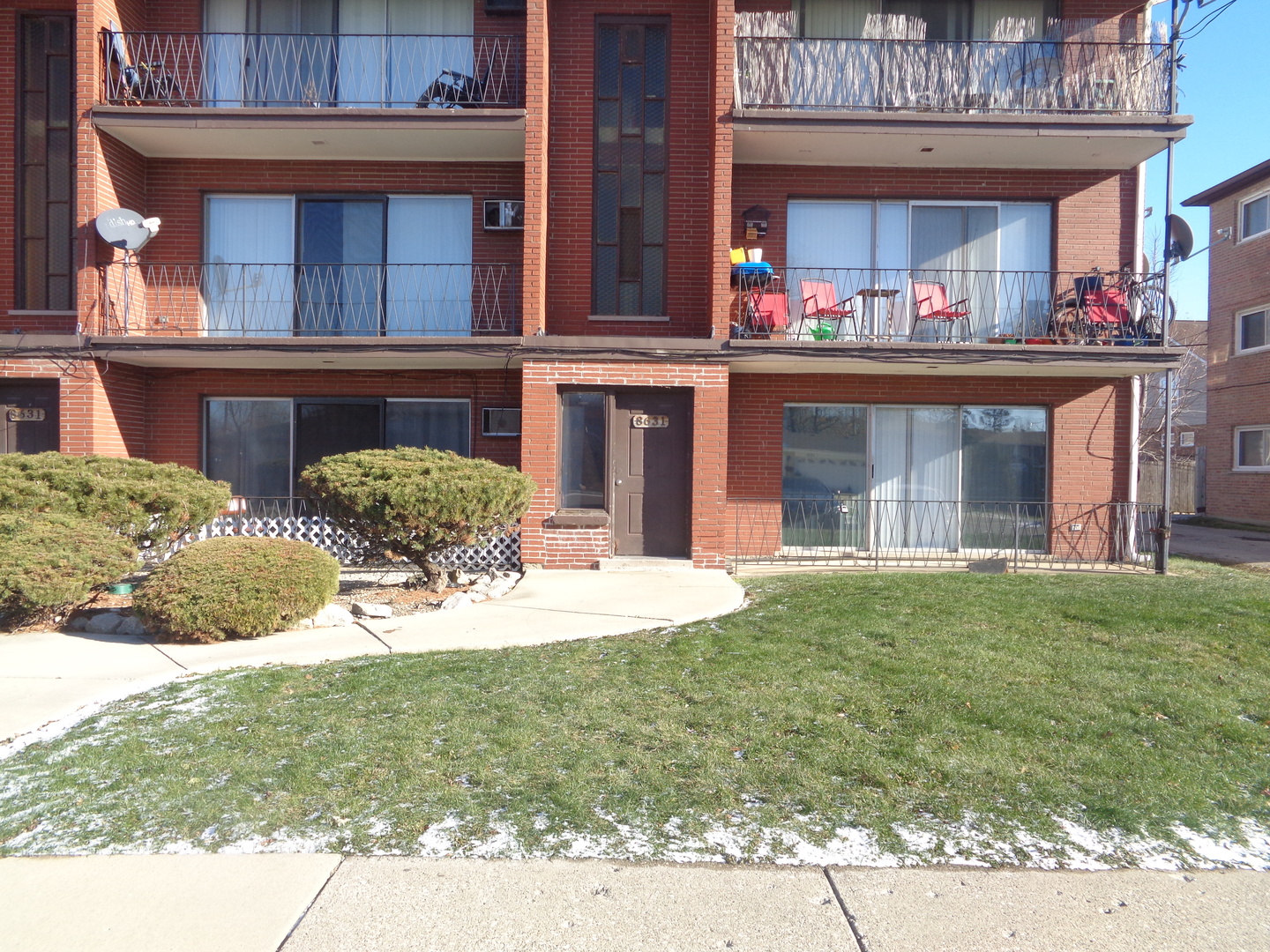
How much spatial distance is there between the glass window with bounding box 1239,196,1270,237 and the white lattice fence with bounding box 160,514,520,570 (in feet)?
68.1

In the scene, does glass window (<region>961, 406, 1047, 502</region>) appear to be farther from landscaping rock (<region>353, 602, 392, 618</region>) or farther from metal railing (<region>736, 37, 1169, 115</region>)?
landscaping rock (<region>353, 602, 392, 618</region>)

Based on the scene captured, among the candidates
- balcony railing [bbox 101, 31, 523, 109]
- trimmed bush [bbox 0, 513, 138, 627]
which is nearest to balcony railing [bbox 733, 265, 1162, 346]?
balcony railing [bbox 101, 31, 523, 109]

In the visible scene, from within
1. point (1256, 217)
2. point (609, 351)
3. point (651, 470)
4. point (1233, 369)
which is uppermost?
point (1256, 217)

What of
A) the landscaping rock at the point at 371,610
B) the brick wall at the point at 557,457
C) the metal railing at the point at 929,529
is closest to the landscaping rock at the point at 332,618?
the landscaping rock at the point at 371,610

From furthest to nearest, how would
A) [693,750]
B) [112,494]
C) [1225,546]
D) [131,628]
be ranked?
[1225,546] → [112,494] → [131,628] → [693,750]

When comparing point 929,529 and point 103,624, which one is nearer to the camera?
point 103,624

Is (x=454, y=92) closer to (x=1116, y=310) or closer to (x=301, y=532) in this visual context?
(x=301, y=532)

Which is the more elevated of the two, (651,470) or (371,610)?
(651,470)

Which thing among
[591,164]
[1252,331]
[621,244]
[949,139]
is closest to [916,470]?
[949,139]

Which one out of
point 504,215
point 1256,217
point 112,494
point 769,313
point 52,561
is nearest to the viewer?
point 52,561

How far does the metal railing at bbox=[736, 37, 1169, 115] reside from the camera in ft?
43.8

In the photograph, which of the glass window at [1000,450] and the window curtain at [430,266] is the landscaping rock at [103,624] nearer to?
the window curtain at [430,266]

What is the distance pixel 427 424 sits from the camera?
14.3 metres

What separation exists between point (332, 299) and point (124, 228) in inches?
111
